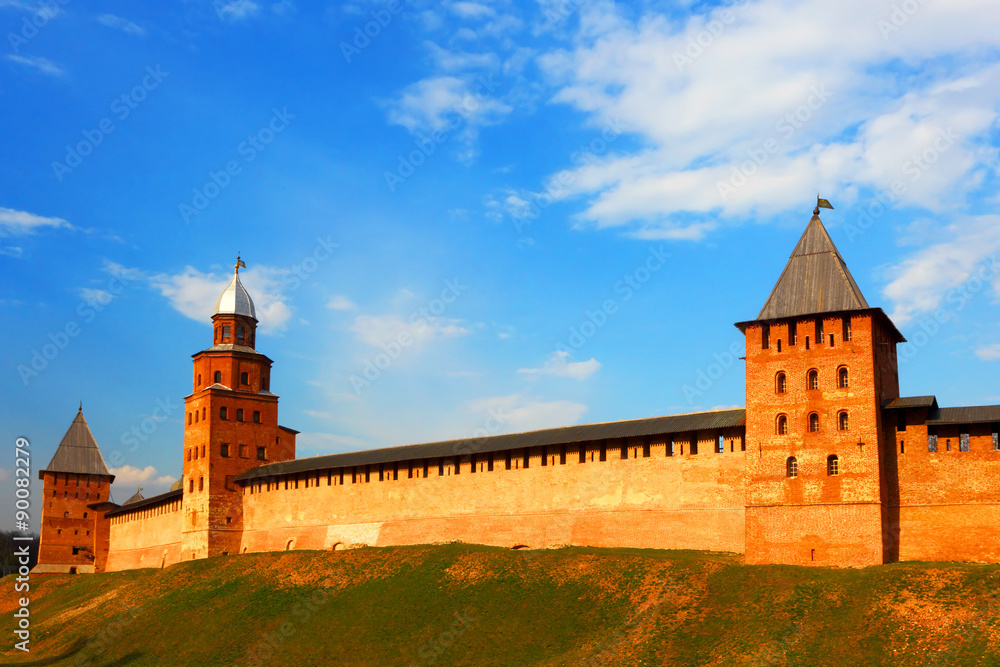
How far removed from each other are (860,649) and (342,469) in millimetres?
29591

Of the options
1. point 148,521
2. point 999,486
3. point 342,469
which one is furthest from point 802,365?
point 148,521

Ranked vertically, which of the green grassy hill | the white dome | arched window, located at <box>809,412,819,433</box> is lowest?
the green grassy hill

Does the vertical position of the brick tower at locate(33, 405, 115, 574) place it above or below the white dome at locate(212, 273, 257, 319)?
below

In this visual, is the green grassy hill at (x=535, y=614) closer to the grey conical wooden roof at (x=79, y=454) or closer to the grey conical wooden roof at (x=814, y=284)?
the grey conical wooden roof at (x=814, y=284)

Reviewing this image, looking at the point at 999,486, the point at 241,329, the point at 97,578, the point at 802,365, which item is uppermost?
the point at 241,329

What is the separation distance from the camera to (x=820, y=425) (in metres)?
35.3

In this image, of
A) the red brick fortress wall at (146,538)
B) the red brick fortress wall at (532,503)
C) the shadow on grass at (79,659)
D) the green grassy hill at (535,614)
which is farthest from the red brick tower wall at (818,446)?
the red brick fortress wall at (146,538)

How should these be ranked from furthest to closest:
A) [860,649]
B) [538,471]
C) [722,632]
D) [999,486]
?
[538,471] < [999,486] < [722,632] < [860,649]

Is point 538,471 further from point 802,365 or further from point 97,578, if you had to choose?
point 97,578

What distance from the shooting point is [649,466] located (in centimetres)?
4009

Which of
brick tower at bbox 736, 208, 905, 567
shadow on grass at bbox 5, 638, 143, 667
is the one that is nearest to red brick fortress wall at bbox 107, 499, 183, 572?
shadow on grass at bbox 5, 638, 143, 667

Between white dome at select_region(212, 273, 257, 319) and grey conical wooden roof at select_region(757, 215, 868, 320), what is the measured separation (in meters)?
33.6

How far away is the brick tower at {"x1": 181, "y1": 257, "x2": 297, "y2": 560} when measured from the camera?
55.5 m

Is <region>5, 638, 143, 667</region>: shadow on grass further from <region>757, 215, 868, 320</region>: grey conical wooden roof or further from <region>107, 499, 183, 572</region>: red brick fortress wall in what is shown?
<region>757, 215, 868, 320</region>: grey conical wooden roof
